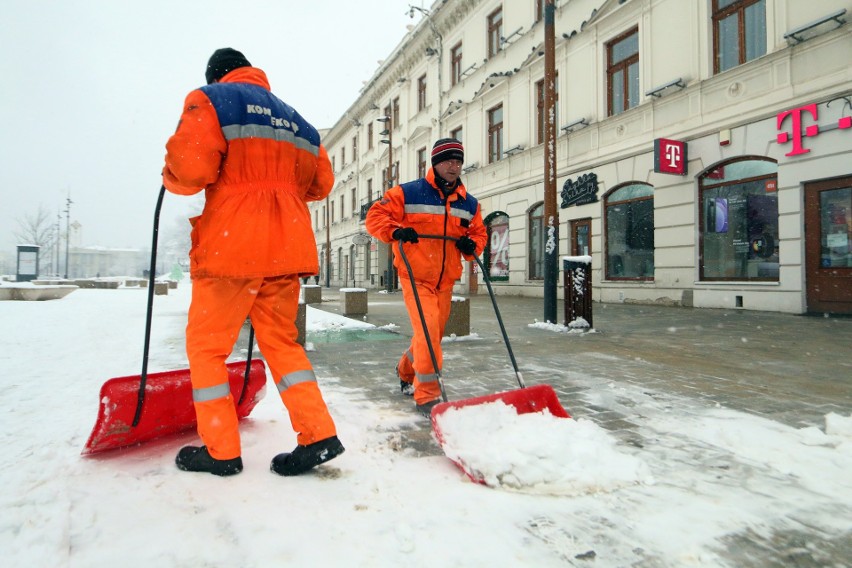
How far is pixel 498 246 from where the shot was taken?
62.3ft

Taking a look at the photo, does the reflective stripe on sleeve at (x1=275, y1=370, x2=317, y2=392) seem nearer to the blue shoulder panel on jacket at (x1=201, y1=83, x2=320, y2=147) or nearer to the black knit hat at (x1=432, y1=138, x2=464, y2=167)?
the blue shoulder panel on jacket at (x1=201, y1=83, x2=320, y2=147)

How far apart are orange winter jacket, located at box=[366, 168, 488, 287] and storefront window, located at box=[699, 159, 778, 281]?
9396mm

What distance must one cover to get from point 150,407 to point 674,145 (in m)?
12.0

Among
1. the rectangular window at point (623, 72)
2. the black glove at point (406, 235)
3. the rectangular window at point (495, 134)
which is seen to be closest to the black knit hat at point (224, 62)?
the black glove at point (406, 235)

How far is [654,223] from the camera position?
1238 centimetres

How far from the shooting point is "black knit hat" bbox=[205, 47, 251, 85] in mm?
2482

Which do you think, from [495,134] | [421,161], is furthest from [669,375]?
[421,161]

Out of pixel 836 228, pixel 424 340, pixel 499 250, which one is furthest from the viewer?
pixel 499 250

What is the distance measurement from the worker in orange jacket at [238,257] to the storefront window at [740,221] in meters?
10.8

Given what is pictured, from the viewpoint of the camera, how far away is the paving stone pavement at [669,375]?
2230mm

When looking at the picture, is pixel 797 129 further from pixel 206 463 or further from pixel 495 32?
pixel 495 32

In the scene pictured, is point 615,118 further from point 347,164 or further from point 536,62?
point 347,164

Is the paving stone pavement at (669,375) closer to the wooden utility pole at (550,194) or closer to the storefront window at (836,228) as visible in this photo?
the wooden utility pole at (550,194)

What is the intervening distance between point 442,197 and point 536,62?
1477 cm
